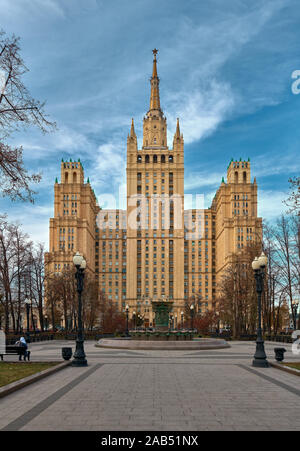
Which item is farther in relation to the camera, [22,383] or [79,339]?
[79,339]

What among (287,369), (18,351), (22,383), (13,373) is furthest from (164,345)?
(22,383)

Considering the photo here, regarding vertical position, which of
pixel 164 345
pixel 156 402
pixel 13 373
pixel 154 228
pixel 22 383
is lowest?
pixel 164 345

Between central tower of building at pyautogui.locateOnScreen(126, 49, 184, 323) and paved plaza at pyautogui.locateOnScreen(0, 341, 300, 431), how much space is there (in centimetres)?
12204

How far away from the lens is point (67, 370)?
17812 millimetres

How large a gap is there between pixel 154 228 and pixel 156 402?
129m

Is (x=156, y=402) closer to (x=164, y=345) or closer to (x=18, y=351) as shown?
(x=18, y=351)

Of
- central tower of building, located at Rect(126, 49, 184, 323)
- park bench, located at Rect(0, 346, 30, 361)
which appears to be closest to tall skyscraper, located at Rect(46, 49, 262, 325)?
central tower of building, located at Rect(126, 49, 184, 323)

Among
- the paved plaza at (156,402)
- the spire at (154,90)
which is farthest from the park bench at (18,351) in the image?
the spire at (154,90)

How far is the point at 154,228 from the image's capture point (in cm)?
13912

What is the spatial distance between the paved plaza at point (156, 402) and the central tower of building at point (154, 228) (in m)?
122

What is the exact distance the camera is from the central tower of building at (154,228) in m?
139

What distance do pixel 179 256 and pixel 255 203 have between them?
2828cm
